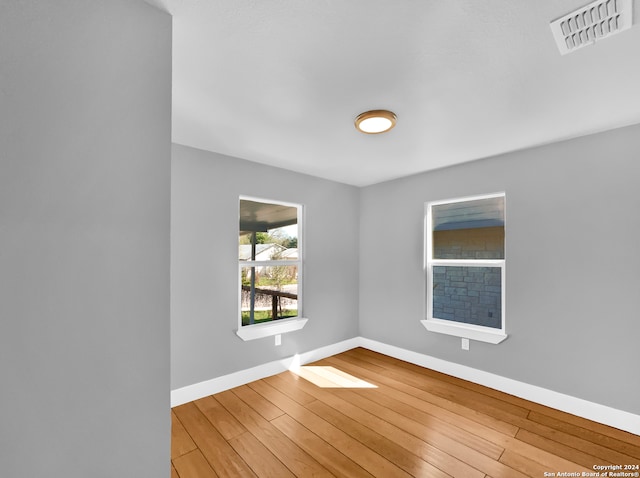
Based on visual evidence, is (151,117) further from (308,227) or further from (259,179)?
(308,227)

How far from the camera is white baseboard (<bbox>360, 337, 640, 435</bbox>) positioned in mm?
2268

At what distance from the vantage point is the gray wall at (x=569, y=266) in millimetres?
2281

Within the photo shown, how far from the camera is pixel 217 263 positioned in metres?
2.85

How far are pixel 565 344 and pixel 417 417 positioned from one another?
1414mm

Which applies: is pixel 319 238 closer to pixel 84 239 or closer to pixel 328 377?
pixel 328 377

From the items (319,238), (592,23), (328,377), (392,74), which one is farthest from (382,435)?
(592,23)

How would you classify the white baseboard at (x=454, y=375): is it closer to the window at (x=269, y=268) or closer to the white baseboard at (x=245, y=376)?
the white baseboard at (x=245, y=376)

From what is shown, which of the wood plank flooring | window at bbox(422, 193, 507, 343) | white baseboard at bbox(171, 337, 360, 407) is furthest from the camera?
window at bbox(422, 193, 507, 343)

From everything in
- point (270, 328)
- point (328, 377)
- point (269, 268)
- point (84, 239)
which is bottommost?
point (328, 377)

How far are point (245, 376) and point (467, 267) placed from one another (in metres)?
2.61

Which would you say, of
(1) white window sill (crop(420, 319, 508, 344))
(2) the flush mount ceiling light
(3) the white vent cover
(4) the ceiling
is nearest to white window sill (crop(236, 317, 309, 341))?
(1) white window sill (crop(420, 319, 508, 344))

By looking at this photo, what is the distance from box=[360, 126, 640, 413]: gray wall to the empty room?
2cm

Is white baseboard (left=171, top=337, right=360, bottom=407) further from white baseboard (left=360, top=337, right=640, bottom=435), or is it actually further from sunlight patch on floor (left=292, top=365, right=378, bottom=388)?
white baseboard (left=360, top=337, right=640, bottom=435)

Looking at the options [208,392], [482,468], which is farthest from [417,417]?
[208,392]
